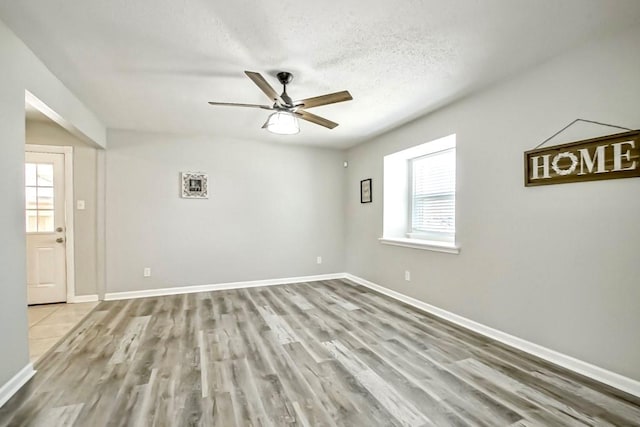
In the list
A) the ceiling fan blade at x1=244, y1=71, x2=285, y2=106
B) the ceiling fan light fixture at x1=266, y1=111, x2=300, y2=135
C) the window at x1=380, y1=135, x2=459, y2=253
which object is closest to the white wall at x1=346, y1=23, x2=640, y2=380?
the window at x1=380, y1=135, x2=459, y2=253

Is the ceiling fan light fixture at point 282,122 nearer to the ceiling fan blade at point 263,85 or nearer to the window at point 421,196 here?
the ceiling fan blade at point 263,85

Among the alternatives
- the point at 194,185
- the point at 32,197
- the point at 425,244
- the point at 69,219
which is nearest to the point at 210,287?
the point at 194,185

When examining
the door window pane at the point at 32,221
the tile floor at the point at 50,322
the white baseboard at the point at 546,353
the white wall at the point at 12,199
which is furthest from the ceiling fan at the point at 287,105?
the door window pane at the point at 32,221

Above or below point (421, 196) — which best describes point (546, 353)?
below

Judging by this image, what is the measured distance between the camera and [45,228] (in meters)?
4.00

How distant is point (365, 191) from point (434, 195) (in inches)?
49.1

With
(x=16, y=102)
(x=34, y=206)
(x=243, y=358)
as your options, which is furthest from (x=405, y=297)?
(x=34, y=206)

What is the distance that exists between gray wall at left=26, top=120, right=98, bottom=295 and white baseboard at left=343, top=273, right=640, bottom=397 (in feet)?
14.6

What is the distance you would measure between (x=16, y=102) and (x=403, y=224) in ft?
14.3

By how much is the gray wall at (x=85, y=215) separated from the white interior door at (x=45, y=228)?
0.16m

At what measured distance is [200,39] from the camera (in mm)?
2078

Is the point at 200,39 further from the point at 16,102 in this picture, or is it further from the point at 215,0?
the point at 16,102

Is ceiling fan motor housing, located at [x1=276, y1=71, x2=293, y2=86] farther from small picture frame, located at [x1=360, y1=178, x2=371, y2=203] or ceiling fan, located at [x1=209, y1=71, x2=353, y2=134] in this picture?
small picture frame, located at [x1=360, y1=178, x2=371, y2=203]

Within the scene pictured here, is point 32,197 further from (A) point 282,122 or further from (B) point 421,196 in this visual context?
(B) point 421,196
